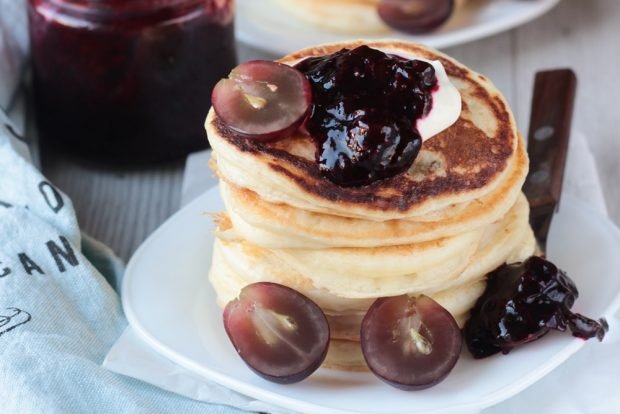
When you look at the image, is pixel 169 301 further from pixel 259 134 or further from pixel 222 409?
pixel 259 134

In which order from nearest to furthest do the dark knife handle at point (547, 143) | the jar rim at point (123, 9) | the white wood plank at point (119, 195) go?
the dark knife handle at point (547, 143)
the jar rim at point (123, 9)
the white wood plank at point (119, 195)

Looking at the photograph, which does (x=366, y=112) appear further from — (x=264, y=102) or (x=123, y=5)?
(x=123, y=5)

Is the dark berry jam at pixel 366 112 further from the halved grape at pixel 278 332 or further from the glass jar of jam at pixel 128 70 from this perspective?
the glass jar of jam at pixel 128 70

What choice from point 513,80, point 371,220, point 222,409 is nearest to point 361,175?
point 371,220

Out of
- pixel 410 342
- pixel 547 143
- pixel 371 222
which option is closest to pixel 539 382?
pixel 410 342

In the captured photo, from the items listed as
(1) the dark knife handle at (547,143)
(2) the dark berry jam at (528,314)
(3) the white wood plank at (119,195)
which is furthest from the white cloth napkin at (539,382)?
(3) the white wood plank at (119,195)

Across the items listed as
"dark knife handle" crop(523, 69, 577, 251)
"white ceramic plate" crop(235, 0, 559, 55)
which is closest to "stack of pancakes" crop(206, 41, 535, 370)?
"dark knife handle" crop(523, 69, 577, 251)
